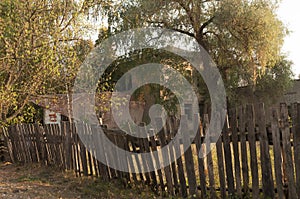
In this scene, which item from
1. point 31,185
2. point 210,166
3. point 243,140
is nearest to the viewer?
point 243,140

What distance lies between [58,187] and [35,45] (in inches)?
177

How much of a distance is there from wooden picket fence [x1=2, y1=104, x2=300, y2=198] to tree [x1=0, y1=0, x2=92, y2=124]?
218cm

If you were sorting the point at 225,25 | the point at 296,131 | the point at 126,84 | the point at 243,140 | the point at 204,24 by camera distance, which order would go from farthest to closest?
the point at 126,84 → the point at 204,24 → the point at 225,25 → the point at 243,140 → the point at 296,131

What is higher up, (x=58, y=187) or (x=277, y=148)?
(x=277, y=148)

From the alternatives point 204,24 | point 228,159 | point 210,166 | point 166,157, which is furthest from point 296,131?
point 204,24

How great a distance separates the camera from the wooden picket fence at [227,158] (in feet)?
15.1

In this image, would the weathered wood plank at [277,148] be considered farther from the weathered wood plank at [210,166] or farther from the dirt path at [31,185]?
the dirt path at [31,185]

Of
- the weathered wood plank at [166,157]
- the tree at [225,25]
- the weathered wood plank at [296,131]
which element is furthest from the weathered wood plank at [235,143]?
the tree at [225,25]

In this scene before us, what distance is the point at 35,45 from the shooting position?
9570 mm

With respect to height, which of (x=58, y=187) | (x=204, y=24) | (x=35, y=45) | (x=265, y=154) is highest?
(x=204, y=24)

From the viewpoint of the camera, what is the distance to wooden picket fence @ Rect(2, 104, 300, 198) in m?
4.61

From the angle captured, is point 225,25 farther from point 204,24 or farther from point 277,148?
point 277,148

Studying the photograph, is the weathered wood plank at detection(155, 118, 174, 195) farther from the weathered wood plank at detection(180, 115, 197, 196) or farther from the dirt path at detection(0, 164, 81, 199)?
the dirt path at detection(0, 164, 81, 199)

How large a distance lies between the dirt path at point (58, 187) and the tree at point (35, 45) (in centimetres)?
241
